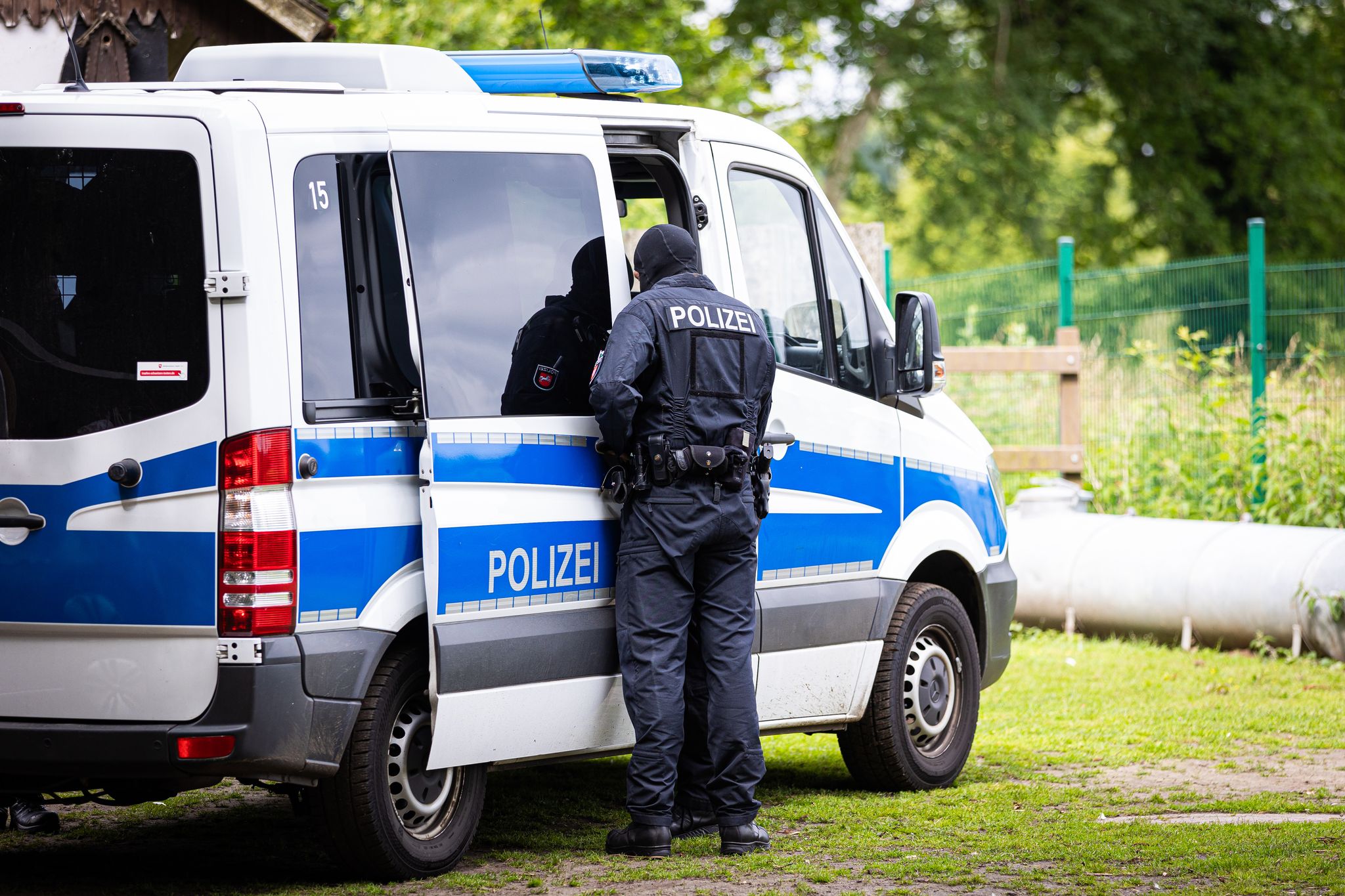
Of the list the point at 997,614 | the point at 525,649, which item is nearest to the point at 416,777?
the point at 525,649

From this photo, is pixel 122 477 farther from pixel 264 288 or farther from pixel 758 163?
pixel 758 163

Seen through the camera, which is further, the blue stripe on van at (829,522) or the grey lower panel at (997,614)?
the grey lower panel at (997,614)

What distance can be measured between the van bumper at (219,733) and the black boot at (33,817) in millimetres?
1055

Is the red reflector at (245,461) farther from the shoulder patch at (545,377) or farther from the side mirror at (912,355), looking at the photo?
the side mirror at (912,355)

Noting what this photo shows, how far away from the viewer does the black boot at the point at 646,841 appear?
18.4 feet

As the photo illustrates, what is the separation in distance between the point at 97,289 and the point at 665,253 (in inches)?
71.0

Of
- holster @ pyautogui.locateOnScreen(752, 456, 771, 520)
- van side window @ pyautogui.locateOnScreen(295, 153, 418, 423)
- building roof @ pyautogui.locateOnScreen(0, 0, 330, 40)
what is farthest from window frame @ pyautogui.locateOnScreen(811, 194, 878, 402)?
building roof @ pyautogui.locateOnScreen(0, 0, 330, 40)

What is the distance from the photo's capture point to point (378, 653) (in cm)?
497

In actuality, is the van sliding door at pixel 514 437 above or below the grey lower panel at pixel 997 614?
above

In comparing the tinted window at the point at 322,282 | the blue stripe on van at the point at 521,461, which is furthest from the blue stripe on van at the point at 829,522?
the tinted window at the point at 322,282

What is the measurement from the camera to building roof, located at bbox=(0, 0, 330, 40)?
7566 millimetres

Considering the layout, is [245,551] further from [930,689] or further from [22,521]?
[930,689]

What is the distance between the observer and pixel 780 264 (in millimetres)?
6613

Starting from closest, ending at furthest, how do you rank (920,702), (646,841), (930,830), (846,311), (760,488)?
(646,841)
(760,488)
(930,830)
(846,311)
(920,702)
